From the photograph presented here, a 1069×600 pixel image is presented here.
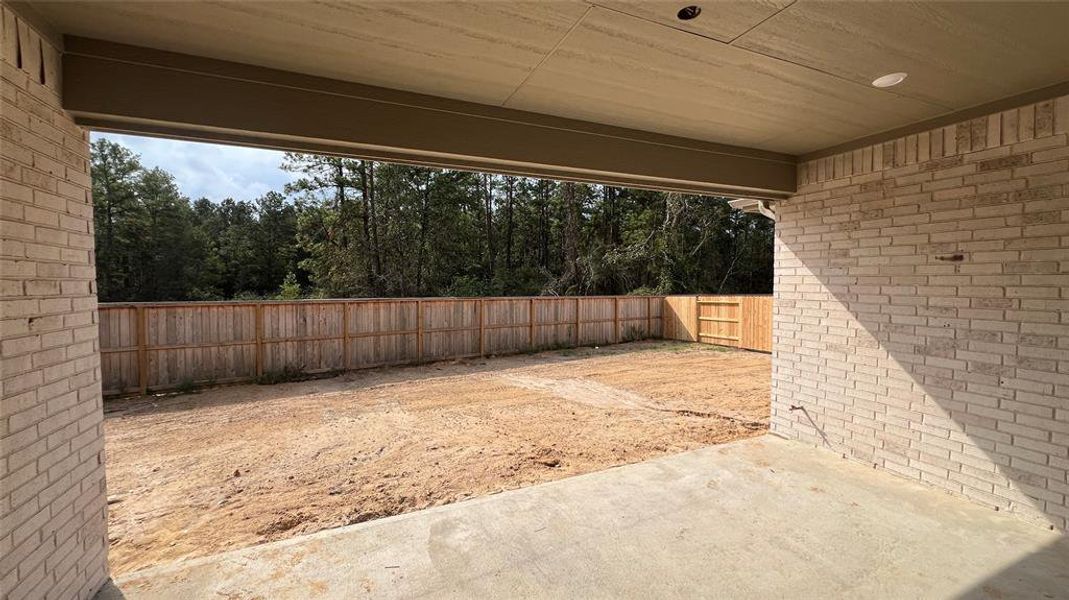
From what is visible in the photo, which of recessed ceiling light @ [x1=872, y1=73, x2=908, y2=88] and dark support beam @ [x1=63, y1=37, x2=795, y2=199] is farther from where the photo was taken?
recessed ceiling light @ [x1=872, y1=73, x2=908, y2=88]

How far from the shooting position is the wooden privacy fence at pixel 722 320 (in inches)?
476

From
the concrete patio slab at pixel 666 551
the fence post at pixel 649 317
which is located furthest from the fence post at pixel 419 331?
the concrete patio slab at pixel 666 551

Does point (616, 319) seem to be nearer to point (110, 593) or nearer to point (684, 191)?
point (684, 191)

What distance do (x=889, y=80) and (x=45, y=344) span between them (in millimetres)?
4350

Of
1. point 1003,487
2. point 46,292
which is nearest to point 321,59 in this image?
point 46,292

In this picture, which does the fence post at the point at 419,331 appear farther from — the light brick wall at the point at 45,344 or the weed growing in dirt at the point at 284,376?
the light brick wall at the point at 45,344

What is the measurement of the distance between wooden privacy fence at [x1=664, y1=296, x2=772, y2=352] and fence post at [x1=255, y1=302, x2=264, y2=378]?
1108 cm

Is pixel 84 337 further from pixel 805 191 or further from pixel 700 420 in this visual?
pixel 700 420

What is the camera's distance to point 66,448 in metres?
2.09

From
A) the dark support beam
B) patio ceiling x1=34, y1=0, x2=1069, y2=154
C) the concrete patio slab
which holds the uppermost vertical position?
patio ceiling x1=34, y1=0, x2=1069, y2=154

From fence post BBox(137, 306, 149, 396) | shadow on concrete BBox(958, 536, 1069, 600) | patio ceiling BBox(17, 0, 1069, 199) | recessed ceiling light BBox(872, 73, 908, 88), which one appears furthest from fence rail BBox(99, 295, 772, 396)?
shadow on concrete BBox(958, 536, 1069, 600)

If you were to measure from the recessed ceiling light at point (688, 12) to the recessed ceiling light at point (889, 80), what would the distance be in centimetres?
Result: 140

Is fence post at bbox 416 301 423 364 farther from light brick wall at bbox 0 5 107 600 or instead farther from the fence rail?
light brick wall at bbox 0 5 107 600

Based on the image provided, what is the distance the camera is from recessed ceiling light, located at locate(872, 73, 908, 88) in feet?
8.27
